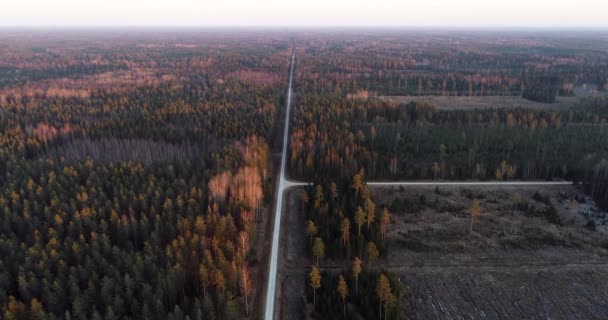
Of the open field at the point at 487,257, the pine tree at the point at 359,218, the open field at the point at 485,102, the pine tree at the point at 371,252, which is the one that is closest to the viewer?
the open field at the point at 487,257

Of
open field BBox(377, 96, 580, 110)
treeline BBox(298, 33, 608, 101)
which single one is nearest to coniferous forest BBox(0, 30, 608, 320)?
open field BBox(377, 96, 580, 110)

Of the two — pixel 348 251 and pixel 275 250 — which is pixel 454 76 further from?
pixel 275 250

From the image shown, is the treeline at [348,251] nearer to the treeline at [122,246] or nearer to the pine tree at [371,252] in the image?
the pine tree at [371,252]

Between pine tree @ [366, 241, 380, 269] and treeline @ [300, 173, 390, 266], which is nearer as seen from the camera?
pine tree @ [366, 241, 380, 269]

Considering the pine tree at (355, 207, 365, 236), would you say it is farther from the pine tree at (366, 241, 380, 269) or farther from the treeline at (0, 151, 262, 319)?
the treeline at (0, 151, 262, 319)

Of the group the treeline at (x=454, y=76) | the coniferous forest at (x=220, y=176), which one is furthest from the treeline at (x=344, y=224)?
the treeline at (x=454, y=76)

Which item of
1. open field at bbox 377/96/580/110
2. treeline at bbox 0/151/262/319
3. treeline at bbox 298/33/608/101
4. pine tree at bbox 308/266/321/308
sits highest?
treeline at bbox 298/33/608/101

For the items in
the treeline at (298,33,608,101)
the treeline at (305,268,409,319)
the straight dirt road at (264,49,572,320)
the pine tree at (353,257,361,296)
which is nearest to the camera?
the treeline at (305,268,409,319)
